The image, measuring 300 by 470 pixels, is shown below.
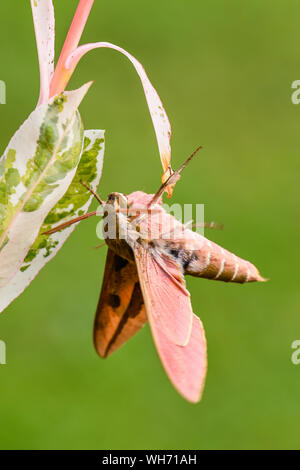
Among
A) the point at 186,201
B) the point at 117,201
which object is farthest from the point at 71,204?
the point at 186,201

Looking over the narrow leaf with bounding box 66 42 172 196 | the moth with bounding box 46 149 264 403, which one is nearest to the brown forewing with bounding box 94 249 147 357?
the moth with bounding box 46 149 264 403

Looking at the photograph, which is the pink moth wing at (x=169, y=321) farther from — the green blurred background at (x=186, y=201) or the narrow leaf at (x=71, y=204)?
the green blurred background at (x=186, y=201)

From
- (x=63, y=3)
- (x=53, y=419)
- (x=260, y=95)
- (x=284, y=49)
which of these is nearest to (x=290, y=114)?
(x=260, y=95)

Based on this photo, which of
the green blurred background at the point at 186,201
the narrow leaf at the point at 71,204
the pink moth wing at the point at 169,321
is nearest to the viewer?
the pink moth wing at the point at 169,321

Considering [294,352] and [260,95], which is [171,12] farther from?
[294,352]

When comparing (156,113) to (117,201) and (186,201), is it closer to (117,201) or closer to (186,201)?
(117,201)

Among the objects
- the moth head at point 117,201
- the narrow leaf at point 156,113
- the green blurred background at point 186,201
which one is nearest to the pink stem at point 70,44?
the narrow leaf at point 156,113

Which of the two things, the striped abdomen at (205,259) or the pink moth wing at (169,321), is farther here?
the striped abdomen at (205,259)
